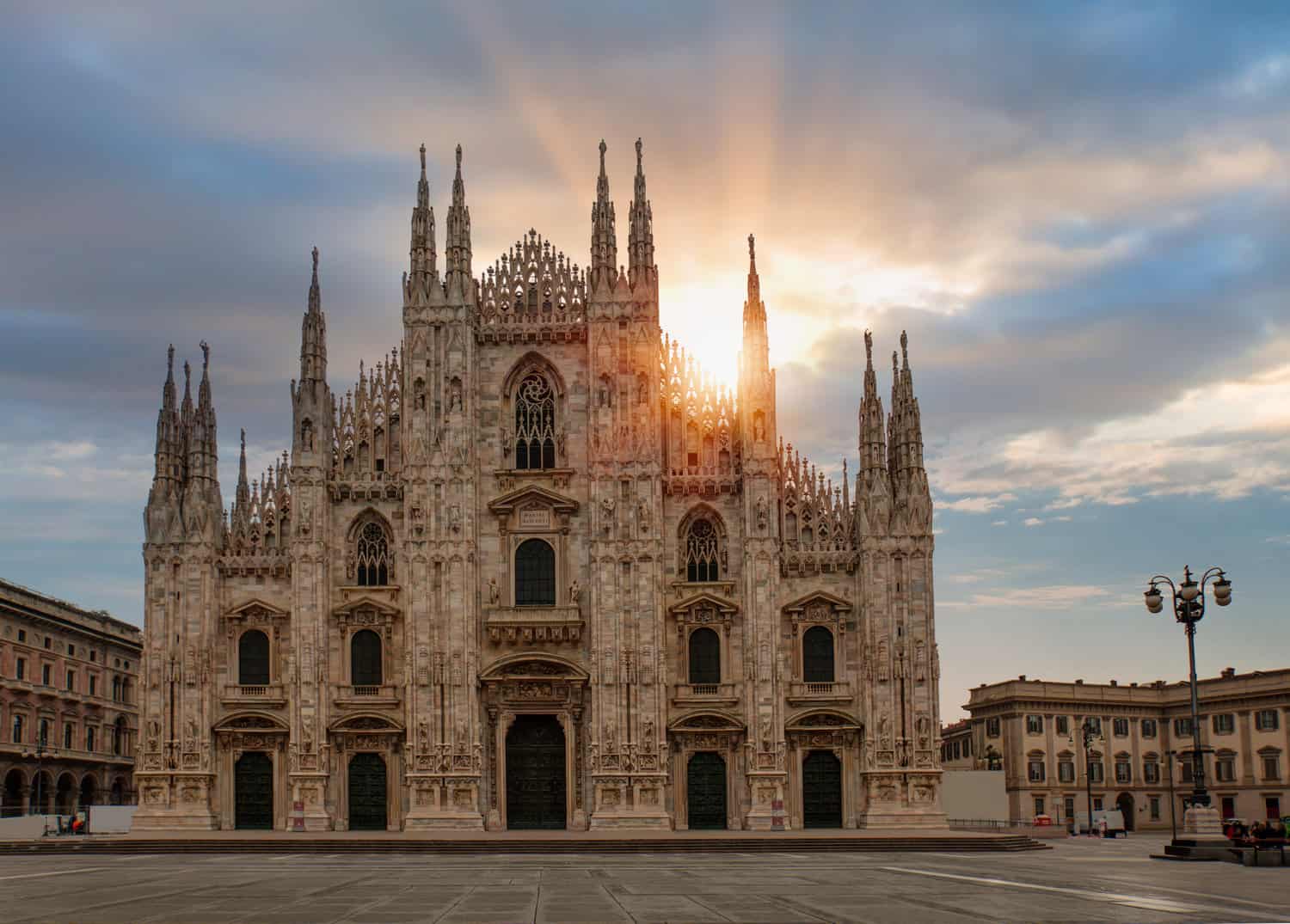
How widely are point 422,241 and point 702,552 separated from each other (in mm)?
16666

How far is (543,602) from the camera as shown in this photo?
2197 inches

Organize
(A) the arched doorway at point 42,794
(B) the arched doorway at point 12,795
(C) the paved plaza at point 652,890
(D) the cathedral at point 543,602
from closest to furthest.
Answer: (C) the paved plaza at point 652,890, (D) the cathedral at point 543,602, (B) the arched doorway at point 12,795, (A) the arched doorway at point 42,794

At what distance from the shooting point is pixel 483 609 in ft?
181

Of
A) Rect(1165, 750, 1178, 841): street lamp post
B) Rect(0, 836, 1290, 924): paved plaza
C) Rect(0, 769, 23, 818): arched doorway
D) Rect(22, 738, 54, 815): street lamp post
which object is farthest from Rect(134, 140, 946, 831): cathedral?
Rect(0, 769, 23, 818): arched doorway

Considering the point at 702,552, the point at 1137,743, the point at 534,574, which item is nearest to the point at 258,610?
the point at 534,574

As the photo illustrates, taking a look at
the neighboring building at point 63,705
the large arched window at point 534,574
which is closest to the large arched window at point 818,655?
the large arched window at point 534,574

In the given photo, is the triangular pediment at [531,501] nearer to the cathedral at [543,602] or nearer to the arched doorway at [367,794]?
the cathedral at [543,602]

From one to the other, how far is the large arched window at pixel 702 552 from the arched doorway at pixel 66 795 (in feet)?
136

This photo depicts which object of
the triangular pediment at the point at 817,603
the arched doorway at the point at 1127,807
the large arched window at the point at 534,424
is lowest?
the arched doorway at the point at 1127,807

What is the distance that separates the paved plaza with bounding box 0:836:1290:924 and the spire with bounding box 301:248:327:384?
875 inches

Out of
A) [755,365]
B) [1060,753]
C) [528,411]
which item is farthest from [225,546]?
[1060,753]

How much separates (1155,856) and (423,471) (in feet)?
97.9

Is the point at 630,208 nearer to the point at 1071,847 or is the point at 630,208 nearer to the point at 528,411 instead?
the point at 528,411

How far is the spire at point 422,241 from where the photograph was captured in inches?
2270
